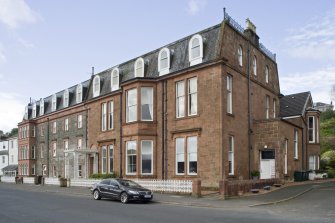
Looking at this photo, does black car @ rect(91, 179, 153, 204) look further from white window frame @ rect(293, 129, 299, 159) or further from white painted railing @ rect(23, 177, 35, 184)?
white painted railing @ rect(23, 177, 35, 184)

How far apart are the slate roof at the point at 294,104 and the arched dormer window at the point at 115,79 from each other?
614 inches

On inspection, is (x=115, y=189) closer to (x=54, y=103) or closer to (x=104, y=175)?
(x=104, y=175)

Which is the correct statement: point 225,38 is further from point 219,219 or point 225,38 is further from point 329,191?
point 219,219

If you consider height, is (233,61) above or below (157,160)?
above

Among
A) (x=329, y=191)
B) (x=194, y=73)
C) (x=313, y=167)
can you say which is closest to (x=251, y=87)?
(x=194, y=73)

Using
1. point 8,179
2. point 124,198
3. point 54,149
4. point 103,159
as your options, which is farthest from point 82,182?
point 8,179

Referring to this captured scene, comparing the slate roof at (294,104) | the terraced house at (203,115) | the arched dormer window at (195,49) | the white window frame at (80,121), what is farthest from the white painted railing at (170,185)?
the white window frame at (80,121)

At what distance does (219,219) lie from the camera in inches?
551

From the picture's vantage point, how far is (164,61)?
→ 99.4 feet

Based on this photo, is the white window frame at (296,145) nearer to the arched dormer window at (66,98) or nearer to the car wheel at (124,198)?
the car wheel at (124,198)

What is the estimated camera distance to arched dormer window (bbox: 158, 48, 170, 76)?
29.8 meters

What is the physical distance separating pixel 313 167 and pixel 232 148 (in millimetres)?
14757

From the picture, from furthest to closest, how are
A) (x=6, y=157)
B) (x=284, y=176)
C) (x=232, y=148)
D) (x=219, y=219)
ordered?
1. (x=6, y=157)
2. (x=284, y=176)
3. (x=232, y=148)
4. (x=219, y=219)

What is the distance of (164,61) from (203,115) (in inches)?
250
